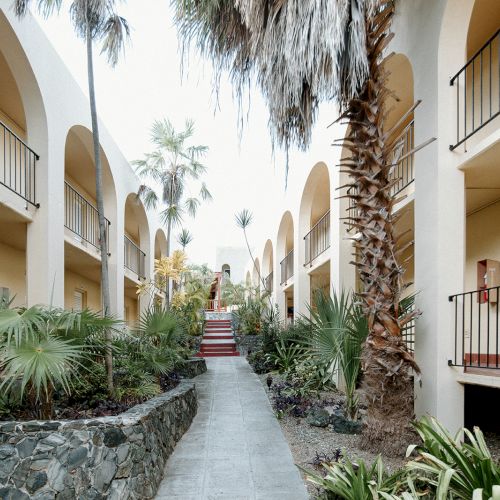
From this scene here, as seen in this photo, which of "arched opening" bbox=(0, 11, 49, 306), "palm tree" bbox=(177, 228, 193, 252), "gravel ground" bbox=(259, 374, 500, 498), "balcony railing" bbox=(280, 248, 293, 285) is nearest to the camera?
"gravel ground" bbox=(259, 374, 500, 498)

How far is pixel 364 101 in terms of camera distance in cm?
651

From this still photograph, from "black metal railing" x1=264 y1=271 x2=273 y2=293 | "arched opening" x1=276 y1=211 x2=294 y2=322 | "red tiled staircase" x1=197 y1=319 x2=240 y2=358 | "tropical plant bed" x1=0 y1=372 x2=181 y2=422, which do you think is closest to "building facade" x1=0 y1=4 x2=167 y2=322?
"tropical plant bed" x1=0 y1=372 x2=181 y2=422

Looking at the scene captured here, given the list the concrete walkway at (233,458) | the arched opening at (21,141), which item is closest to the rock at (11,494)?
the concrete walkway at (233,458)

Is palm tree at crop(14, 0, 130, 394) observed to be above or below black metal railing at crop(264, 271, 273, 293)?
above

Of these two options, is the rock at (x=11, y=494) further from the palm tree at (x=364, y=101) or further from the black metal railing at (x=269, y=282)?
the black metal railing at (x=269, y=282)

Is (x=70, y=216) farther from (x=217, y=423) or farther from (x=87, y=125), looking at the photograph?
(x=217, y=423)

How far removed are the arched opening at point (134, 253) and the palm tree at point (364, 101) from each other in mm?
11828

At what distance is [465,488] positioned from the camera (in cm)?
405

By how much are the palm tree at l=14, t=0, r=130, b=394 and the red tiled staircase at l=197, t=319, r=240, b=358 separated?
1179 cm

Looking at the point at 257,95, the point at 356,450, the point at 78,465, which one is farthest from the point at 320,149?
the point at 78,465

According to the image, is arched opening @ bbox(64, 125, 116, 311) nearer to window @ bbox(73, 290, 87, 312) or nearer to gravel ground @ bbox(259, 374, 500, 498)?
window @ bbox(73, 290, 87, 312)

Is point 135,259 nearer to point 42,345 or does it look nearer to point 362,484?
point 42,345

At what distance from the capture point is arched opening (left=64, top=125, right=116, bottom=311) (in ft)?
41.4

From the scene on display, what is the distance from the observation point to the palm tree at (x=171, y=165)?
1995 centimetres
